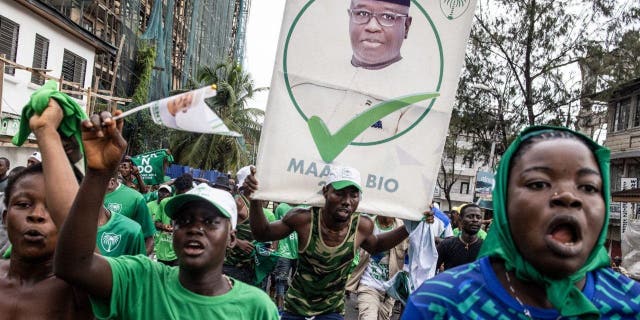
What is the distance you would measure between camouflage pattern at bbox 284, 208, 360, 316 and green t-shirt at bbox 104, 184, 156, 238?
4.59ft

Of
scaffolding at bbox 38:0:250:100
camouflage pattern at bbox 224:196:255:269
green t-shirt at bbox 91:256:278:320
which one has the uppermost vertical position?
scaffolding at bbox 38:0:250:100

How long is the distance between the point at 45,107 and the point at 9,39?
1692cm

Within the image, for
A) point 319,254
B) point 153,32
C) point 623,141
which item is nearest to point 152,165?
point 319,254

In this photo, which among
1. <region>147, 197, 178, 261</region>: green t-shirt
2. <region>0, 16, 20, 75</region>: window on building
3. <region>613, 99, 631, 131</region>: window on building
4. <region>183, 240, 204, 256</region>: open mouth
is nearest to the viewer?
<region>183, 240, 204, 256</region>: open mouth

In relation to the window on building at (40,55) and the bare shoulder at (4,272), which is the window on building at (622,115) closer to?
the window on building at (40,55)

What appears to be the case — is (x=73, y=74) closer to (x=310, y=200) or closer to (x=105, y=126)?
(x=310, y=200)

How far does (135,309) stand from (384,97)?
6.83ft

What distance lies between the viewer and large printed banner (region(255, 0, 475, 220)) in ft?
12.5

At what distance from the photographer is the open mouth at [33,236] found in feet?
8.03

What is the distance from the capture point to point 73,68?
21.7 meters

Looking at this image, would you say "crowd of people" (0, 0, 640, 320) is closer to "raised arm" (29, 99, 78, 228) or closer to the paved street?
"raised arm" (29, 99, 78, 228)

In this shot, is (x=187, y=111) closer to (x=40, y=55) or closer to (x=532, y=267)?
(x=532, y=267)

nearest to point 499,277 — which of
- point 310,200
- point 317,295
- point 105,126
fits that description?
point 105,126

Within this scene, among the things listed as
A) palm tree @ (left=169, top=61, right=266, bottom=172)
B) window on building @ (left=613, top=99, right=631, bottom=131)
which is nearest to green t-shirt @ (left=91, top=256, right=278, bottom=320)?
window on building @ (left=613, top=99, right=631, bottom=131)
